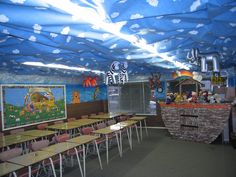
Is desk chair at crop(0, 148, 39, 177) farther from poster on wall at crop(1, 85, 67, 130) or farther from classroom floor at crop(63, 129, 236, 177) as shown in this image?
poster on wall at crop(1, 85, 67, 130)

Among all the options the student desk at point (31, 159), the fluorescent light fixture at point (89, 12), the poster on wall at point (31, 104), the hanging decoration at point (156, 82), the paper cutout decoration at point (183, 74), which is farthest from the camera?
the hanging decoration at point (156, 82)

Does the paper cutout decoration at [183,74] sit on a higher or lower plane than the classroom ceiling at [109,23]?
lower

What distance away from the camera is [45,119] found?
7.73 meters

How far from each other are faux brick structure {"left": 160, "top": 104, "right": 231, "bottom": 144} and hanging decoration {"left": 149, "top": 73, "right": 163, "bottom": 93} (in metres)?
2.35

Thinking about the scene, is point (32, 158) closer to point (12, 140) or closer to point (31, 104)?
point (12, 140)

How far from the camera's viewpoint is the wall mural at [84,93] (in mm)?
9164

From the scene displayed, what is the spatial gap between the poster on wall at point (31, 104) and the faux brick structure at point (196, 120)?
428 cm

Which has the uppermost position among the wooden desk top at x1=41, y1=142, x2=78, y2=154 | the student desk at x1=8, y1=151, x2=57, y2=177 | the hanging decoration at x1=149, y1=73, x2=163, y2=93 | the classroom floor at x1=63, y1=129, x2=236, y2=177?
the hanging decoration at x1=149, y1=73, x2=163, y2=93

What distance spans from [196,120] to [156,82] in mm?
3384

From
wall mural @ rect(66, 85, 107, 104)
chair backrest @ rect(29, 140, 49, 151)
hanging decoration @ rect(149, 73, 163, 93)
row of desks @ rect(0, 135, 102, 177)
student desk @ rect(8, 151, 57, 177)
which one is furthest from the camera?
hanging decoration @ rect(149, 73, 163, 93)

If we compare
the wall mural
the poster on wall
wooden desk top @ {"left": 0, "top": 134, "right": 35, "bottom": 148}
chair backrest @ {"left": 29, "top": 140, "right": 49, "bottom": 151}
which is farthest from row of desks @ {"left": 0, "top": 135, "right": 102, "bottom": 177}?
the wall mural

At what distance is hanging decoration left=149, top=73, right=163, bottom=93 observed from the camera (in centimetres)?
987

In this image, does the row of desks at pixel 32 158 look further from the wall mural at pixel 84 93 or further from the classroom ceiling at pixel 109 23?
the wall mural at pixel 84 93

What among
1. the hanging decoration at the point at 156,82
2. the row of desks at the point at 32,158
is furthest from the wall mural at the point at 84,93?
the row of desks at the point at 32,158
